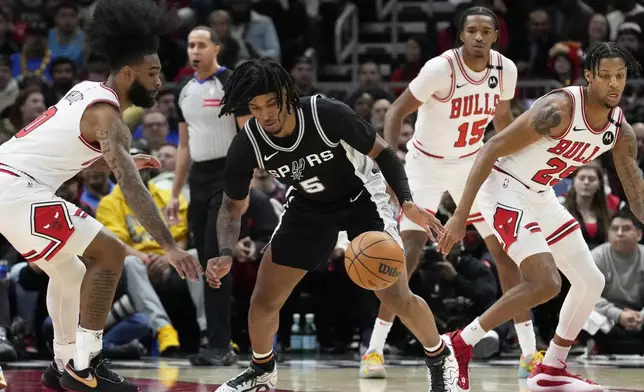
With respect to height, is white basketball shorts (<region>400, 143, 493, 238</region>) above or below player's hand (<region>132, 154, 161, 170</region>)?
below

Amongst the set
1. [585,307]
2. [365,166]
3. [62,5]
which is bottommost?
[585,307]

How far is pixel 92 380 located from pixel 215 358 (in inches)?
105

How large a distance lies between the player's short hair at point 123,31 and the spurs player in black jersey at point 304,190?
0.55 metres

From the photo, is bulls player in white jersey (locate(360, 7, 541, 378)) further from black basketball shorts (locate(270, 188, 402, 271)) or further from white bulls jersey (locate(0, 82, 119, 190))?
white bulls jersey (locate(0, 82, 119, 190))

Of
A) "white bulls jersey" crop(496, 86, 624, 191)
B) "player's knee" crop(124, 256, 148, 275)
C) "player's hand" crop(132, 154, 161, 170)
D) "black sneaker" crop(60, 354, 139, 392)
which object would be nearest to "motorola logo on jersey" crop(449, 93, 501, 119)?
"white bulls jersey" crop(496, 86, 624, 191)

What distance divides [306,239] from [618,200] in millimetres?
5617

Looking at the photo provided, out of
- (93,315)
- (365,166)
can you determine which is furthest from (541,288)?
(93,315)

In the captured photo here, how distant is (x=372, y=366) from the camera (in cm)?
850

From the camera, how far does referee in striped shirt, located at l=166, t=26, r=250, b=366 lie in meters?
9.41

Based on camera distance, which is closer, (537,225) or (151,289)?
(537,225)

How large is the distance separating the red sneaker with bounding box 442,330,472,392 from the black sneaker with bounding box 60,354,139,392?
1934 millimetres

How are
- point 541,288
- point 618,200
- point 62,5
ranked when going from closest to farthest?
point 541,288 → point 618,200 → point 62,5

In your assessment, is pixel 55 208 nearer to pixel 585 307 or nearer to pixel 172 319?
pixel 585 307

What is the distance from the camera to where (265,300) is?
6781 mm
